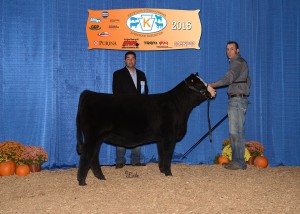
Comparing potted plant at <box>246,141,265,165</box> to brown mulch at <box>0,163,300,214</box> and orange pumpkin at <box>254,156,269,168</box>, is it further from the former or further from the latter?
brown mulch at <box>0,163,300,214</box>

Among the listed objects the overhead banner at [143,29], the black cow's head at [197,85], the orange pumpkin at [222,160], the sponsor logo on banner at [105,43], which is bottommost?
Answer: the orange pumpkin at [222,160]

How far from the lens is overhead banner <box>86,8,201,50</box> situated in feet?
21.9

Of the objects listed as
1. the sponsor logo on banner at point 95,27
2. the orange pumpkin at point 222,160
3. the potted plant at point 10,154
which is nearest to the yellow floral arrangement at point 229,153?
the orange pumpkin at point 222,160

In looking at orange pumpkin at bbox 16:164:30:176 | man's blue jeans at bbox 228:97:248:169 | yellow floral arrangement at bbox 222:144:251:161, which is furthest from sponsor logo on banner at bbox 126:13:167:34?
orange pumpkin at bbox 16:164:30:176

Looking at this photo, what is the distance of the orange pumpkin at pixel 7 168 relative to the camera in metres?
5.89

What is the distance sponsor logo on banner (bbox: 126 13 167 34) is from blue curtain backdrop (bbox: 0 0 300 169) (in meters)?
0.23

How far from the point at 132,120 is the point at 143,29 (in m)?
2.29

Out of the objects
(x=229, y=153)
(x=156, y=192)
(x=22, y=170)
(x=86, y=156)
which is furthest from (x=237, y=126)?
(x=22, y=170)

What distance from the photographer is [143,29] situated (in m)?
6.82

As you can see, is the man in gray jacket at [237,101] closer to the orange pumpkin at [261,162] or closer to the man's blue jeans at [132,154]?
the orange pumpkin at [261,162]

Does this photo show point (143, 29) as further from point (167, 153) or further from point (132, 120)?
point (167, 153)

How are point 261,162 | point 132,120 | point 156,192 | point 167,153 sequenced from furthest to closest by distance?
point 261,162
point 167,153
point 132,120
point 156,192

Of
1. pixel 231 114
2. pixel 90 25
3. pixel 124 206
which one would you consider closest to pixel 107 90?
pixel 90 25

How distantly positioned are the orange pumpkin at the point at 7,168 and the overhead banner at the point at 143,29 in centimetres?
244
